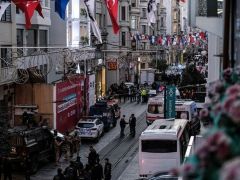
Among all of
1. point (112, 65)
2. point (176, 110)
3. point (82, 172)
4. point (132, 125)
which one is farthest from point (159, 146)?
point (112, 65)

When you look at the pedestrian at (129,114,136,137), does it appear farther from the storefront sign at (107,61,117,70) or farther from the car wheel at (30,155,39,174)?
the storefront sign at (107,61,117,70)

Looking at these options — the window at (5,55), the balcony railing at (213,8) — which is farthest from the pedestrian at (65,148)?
the balcony railing at (213,8)

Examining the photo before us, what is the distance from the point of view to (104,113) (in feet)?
125

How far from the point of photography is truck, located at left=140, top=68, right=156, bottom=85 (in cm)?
6737

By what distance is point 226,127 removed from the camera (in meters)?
3.74

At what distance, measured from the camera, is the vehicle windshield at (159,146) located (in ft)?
80.0

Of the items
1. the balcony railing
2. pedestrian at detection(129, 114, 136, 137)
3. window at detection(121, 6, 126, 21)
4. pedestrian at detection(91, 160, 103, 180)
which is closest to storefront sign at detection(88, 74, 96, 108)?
pedestrian at detection(129, 114, 136, 137)

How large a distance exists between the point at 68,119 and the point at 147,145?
40.5ft

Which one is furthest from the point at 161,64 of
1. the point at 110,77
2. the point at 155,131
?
the point at 155,131

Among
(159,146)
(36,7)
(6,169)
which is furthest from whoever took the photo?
(159,146)

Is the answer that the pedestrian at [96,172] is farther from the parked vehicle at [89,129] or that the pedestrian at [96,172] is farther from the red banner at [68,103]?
the red banner at [68,103]

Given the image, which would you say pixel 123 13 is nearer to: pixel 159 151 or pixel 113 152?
pixel 113 152

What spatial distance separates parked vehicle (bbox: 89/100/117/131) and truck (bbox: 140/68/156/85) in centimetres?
2711

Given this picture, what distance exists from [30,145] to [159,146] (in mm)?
5281
